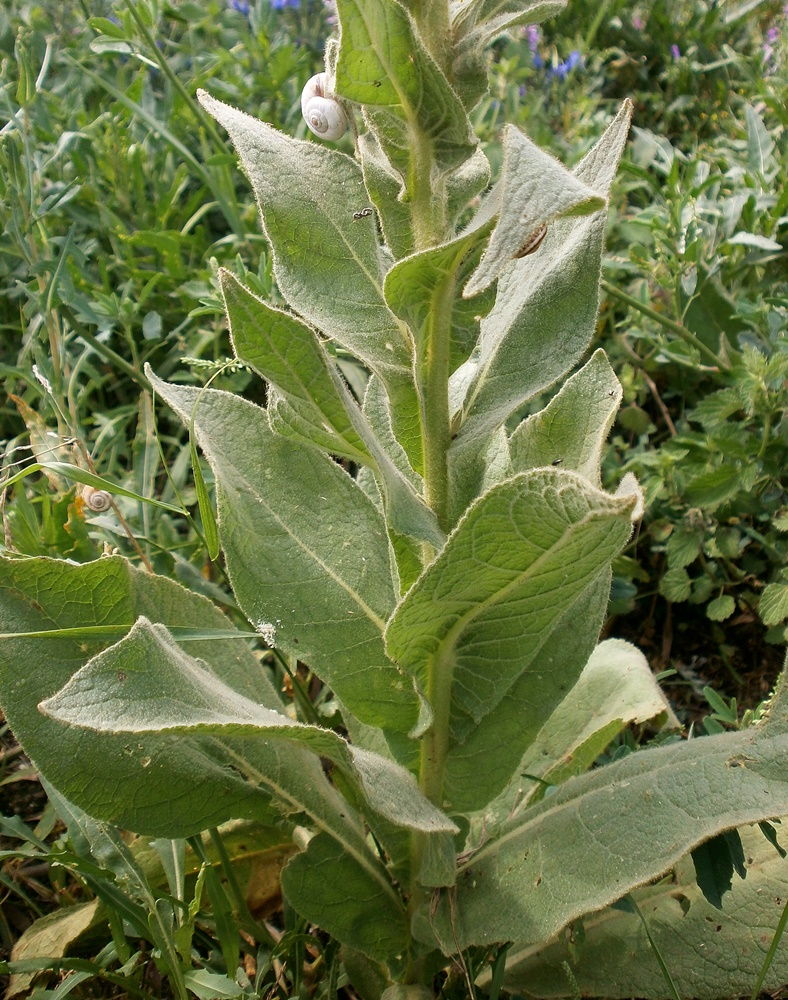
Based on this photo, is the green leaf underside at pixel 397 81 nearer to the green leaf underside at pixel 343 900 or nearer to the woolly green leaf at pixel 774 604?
the green leaf underside at pixel 343 900

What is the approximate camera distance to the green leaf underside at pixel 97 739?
155 cm

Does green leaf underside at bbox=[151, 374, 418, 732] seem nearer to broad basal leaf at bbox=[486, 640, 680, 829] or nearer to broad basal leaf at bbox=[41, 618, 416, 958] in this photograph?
broad basal leaf at bbox=[41, 618, 416, 958]

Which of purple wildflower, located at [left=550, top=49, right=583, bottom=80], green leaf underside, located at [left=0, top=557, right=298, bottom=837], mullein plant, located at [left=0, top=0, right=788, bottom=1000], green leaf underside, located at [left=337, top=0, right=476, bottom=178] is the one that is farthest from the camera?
purple wildflower, located at [left=550, top=49, right=583, bottom=80]

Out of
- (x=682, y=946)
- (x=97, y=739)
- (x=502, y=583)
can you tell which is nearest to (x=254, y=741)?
(x=97, y=739)

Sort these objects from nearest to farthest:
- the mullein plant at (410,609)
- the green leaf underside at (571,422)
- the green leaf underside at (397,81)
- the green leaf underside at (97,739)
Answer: the green leaf underside at (397,81) < the mullein plant at (410,609) < the green leaf underside at (97,739) < the green leaf underside at (571,422)

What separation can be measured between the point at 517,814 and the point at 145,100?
10.1 feet

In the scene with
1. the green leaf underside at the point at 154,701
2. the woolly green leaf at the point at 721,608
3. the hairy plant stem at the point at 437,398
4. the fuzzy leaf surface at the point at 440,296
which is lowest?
the woolly green leaf at the point at 721,608

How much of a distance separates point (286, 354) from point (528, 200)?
45 centimetres

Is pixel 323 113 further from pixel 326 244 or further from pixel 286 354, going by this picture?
pixel 286 354

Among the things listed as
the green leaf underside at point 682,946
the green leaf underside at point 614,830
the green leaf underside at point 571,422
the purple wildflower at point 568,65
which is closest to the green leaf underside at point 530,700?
the green leaf underside at point 614,830

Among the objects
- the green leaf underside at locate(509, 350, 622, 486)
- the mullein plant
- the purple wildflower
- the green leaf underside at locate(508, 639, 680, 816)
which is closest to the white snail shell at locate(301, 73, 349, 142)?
the mullein plant

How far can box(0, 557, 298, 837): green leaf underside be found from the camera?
1.55 m

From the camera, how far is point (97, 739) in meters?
1.56

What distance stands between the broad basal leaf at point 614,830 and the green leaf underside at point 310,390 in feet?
1.71
